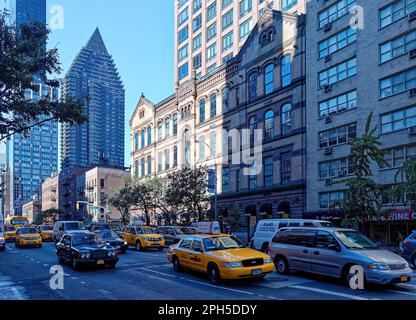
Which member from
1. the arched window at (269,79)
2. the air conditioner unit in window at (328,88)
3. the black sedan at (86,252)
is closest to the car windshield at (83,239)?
the black sedan at (86,252)

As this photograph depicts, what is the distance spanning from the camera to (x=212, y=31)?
63938 millimetres

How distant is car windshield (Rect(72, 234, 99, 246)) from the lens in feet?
60.2

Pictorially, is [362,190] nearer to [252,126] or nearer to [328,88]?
[328,88]

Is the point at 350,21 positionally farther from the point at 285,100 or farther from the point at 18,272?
the point at 18,272

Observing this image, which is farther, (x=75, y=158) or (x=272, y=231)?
(x=75, y=158)

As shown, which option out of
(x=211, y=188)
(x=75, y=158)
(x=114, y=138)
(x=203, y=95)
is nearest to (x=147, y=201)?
(x=203, y=95)

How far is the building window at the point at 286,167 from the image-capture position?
1588 inches

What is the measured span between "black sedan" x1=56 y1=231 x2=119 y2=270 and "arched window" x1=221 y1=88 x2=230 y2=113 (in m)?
32.3

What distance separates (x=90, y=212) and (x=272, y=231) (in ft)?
282

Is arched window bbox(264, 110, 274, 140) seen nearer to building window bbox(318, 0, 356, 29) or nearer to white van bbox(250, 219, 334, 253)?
building window bbox(318, 0, 356, 29)

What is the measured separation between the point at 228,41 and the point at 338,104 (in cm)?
2786

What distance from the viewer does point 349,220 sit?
25906 mm

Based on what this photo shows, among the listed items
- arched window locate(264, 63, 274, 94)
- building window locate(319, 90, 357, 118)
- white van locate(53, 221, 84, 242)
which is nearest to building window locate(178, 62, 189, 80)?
arched window locate(264, 63, 274, 94)

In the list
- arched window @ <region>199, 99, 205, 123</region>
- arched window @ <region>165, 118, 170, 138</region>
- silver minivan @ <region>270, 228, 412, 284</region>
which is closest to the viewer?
silver minivan @ <region>270, 228, 412, 284</region>
